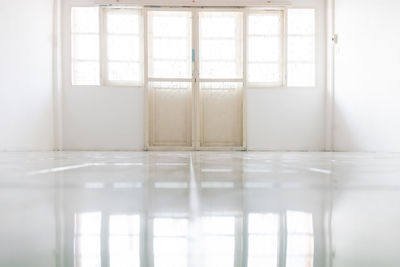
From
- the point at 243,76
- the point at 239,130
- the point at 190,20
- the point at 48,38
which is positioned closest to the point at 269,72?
the point at 243,76

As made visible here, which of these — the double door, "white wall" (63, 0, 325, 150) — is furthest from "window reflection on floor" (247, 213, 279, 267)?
"white wall" (63, 0, 325, 150)

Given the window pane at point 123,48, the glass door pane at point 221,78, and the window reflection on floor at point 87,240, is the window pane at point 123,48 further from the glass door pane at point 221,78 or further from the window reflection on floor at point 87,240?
the window reflection on floor at point 87,240

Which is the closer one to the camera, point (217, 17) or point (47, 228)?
point (47, 228)

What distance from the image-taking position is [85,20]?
675cm

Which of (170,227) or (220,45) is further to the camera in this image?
(220,45)

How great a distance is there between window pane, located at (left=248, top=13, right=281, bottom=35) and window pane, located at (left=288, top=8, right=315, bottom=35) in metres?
0.22

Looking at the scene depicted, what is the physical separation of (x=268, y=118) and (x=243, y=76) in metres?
0.89

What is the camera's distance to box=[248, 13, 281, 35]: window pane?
22.4ft

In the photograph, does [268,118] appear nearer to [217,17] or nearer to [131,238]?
[217,17]

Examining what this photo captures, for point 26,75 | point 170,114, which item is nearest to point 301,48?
point 170,114

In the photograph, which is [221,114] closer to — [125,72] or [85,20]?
[125,72]

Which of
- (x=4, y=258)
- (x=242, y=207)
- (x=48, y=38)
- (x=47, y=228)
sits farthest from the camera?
(x=48, y=38)

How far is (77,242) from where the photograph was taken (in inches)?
18.6

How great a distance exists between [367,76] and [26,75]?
5.26m
